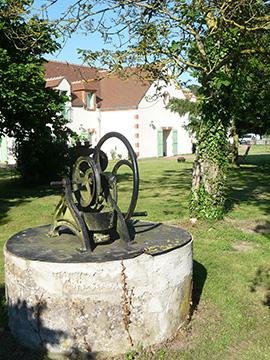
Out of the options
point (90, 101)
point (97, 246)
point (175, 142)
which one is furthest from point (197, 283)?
point (175, 142)

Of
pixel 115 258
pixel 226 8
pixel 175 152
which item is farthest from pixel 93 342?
pixel 175 152

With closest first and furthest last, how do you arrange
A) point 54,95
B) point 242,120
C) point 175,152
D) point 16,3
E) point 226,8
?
point 226,8 < point 16,3 < point 54,95 < point 242,120 < point 175,152

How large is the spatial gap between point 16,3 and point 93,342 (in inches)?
234

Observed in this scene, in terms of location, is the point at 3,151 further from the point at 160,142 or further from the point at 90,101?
the point at 160,142

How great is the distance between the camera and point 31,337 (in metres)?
4.05

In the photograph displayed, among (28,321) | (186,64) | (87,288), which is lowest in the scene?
(28,321)

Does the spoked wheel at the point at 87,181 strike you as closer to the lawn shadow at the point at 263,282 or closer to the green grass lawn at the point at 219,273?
the green grass lawn at the point at 219,273

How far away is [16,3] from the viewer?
24.6ft

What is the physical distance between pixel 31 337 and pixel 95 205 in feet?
4.80

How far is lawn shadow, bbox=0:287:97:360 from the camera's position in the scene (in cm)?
393

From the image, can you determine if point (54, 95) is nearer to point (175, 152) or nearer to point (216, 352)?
point (216, 352)

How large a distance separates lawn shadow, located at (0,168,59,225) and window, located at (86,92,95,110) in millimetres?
13966

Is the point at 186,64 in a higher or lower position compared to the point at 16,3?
lower

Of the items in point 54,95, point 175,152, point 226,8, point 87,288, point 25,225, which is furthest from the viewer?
point 175,152
